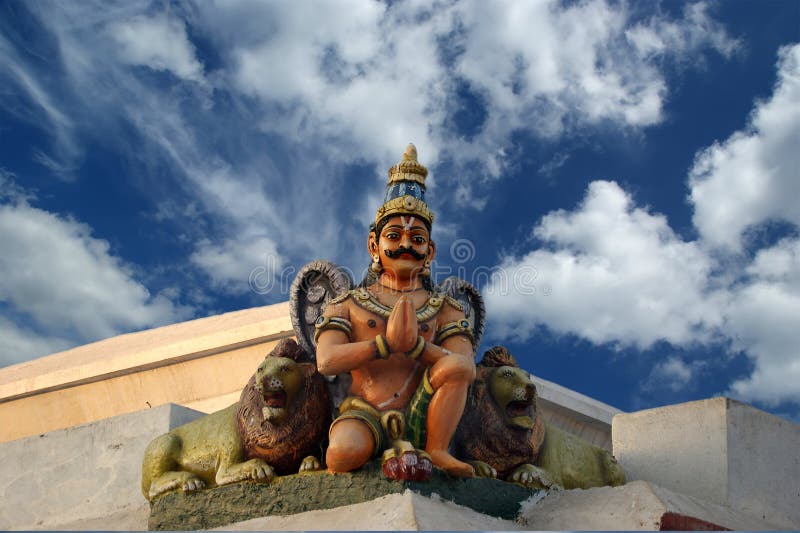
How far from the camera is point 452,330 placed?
5496mm

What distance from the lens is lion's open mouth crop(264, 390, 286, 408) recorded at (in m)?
5.23

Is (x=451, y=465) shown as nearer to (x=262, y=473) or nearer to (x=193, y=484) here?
(x=262, y=473)

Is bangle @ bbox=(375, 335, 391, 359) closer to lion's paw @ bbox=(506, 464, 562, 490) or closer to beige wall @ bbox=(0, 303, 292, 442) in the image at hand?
lion's paw @ bbox=(506, 464, 562, 490)

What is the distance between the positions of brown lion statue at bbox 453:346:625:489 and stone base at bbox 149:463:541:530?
0.17m

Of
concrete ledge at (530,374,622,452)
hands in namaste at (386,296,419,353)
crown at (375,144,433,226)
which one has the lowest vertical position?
hands in namaste at (386,296,419,353)

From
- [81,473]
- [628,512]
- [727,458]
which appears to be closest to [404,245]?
[628,512]

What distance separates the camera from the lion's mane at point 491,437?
5.35 metres

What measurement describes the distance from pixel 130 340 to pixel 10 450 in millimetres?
5434

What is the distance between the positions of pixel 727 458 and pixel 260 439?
2909mm

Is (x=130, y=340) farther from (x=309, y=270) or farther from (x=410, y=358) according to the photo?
(x=410, y=358)

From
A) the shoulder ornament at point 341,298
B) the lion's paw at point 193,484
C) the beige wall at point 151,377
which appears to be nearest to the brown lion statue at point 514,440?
the shoulder ornament at point 341,298

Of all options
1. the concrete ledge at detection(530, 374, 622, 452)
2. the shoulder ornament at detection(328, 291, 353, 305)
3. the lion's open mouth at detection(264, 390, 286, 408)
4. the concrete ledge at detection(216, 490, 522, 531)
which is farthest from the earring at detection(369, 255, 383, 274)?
the concrete ledge at detection(530, 374, 622, 452)

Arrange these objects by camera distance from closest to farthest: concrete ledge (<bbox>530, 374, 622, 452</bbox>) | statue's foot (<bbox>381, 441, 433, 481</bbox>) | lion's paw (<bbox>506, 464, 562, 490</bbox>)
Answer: statue's foot (<bbox>381, 441, 433, 481</bbox>)
lion's paw (<bbox>506, 464, 562, 490</bbox>)
concrete ledge (<bbox>530, 374, 622, 452</bbox>)

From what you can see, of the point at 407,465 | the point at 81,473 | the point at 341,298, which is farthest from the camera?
the point at 81,473
